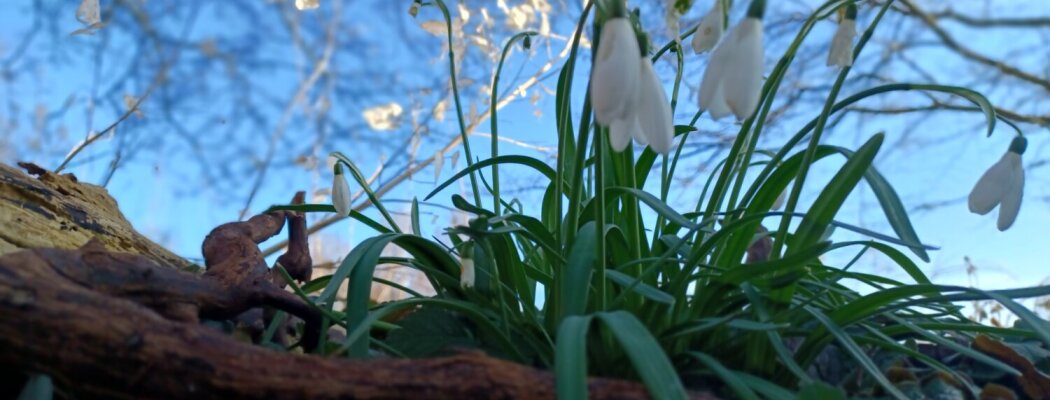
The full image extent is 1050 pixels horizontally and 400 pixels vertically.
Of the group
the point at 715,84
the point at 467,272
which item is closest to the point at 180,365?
the point at 467,272

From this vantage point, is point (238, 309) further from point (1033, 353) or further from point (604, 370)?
point (1033, 353)

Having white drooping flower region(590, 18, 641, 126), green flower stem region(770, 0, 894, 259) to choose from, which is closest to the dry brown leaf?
green flower stem region(770, 0, 894, 259)

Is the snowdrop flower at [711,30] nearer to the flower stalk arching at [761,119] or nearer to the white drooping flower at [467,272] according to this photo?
the flower stalk arching at [761,119]

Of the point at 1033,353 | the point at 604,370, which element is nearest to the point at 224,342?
the point at 604,370

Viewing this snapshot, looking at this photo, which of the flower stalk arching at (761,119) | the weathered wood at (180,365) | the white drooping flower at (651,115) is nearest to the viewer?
the weathered wood at (180,365)

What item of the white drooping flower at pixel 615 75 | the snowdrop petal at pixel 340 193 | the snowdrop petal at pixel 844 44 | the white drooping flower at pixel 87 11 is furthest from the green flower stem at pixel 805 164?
the white drooping flower at pixel 87 11
